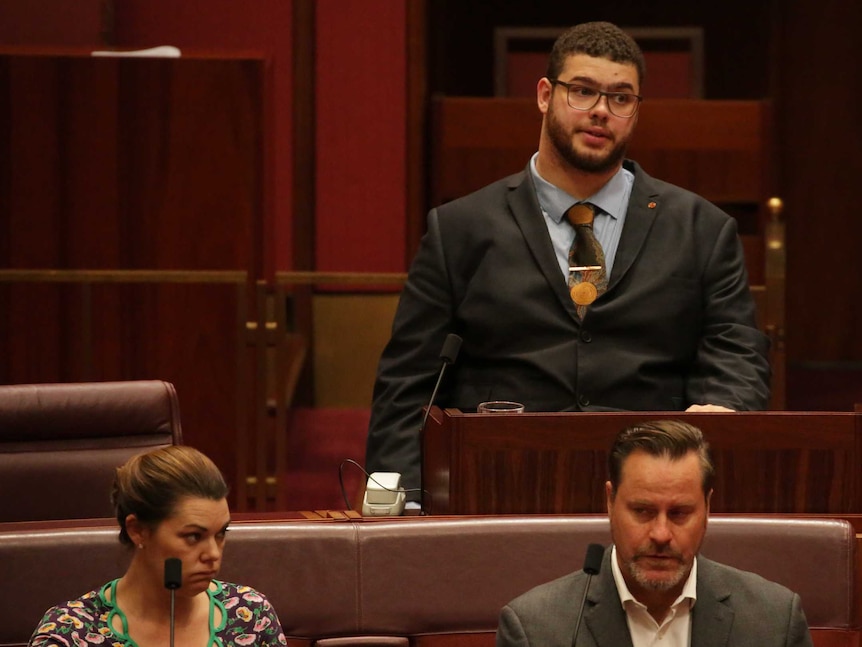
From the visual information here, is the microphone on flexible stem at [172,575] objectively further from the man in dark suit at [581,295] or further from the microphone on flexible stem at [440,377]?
the man in dark suit at [581,295]

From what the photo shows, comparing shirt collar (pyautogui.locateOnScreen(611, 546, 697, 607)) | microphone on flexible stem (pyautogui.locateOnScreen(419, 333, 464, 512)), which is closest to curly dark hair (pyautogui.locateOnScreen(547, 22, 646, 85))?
microphone on flexible stem (pyautogui.locateOnScreen(419, 333, 464, 512))

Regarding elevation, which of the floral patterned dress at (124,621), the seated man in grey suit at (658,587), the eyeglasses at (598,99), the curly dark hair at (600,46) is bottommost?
the floral patterned dress at (124,621)

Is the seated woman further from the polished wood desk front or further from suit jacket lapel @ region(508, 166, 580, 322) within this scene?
suit jacket lapel @ region(508, 166, 580, 322)

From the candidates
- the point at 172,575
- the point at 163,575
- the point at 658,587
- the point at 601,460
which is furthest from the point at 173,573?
the point at 601,460

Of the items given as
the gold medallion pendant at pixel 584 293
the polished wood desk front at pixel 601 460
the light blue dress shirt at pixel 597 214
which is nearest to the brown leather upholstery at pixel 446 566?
the polished wood desk front at pixel 601 460

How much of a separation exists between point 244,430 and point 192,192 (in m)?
0.64

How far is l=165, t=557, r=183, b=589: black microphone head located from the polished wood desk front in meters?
0.52

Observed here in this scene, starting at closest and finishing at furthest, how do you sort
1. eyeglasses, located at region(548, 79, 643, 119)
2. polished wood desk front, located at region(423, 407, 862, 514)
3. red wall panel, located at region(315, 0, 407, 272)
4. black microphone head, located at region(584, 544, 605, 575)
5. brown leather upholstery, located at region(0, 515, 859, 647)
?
black microphone head, located at region(584, 544, 605, 575) < brown leather upholstery, located at region(0, 515, 859, 647) < polished wood desk front, located at region(423, 407, 862, 514) < eyeglasses, located at region(548, 79, 643, 119) < red wall panel, located at region(315, 0, 407, 272)

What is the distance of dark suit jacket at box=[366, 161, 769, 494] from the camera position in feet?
8.36

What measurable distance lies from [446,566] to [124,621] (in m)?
0.45

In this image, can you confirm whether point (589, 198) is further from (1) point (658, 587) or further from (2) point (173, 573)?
(2) point (173, 573)

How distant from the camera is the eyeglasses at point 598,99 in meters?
2.53

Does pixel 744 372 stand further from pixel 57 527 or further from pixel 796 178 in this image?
pixel 796 178

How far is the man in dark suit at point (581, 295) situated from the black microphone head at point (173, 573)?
786 millimetres
